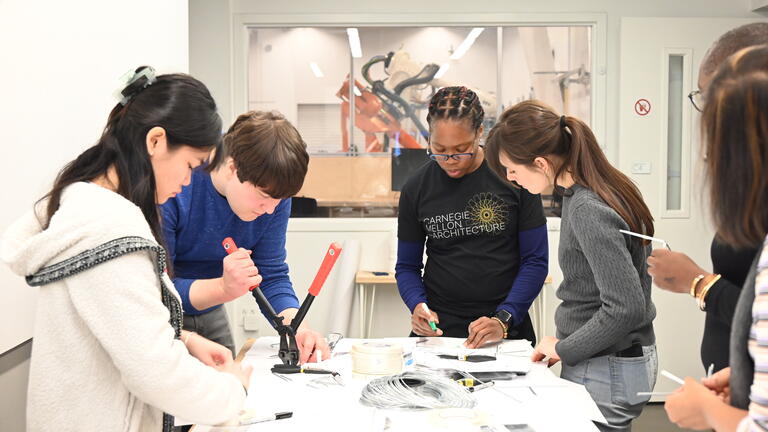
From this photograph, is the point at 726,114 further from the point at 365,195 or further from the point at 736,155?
the point at 365,195

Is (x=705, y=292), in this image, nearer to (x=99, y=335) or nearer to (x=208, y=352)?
(x=208, y=352)

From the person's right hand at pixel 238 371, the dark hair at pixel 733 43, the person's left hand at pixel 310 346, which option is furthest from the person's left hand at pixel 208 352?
the dark hair at pixel 733 43

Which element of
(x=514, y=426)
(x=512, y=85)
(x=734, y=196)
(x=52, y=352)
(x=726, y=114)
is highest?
(x=512, y=85)

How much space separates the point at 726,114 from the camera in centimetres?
90

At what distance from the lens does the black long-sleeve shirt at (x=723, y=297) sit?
1306mm

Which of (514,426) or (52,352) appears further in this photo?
(514,426)

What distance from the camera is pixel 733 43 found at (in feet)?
4.68

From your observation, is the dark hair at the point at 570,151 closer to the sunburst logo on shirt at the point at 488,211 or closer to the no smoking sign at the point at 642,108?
the sunburst logo on shirt at the point at 488,211

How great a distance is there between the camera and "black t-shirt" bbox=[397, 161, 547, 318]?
7.19ft

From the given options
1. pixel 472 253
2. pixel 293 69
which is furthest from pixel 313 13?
pixel 472 253

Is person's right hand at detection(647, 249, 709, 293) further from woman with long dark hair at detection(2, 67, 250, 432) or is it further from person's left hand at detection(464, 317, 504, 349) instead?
woman with long dark hair at detection(2, 67, 250, 432)

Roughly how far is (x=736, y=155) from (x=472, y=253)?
1333 millimetres

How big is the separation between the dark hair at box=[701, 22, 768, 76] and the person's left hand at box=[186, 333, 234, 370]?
1134mm

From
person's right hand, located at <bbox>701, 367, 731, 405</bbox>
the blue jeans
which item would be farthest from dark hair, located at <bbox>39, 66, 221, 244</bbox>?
the blue jeans
